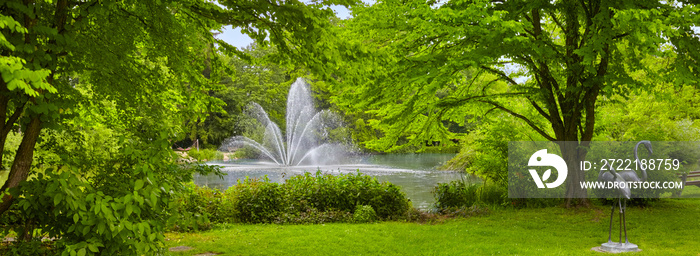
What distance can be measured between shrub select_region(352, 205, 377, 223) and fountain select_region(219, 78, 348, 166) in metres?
19.3

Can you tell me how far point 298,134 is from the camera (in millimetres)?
36688

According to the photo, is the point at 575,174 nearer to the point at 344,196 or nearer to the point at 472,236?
the point at 472,236

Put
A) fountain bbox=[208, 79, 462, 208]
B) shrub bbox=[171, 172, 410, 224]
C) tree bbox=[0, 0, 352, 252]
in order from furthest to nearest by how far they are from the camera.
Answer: fountain bbox=[208, 79, 462, 208] < shrub bbox=[171, 172, 410, 224] < tree bbox=[0, 0, 352, 252]

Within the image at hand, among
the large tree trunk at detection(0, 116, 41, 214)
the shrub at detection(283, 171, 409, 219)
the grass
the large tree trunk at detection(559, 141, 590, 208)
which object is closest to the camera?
the large tree trunk at detection(0, 116, 41, 214)

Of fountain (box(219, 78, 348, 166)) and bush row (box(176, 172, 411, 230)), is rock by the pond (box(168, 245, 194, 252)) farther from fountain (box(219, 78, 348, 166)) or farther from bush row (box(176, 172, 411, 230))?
fountain (box(219, 78, 348, 166))

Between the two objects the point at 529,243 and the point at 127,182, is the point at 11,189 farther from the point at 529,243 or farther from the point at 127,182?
the point at 529,243

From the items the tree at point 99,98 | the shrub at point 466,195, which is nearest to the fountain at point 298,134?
the shrub at point 466,195

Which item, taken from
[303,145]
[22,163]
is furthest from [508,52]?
[303,145]

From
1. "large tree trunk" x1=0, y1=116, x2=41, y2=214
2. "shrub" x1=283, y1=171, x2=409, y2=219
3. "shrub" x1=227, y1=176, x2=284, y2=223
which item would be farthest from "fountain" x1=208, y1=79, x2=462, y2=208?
"large tree trunk" x1=0, y1=116, x2=41, y2=214

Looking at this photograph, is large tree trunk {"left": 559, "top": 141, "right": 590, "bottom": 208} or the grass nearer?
the grass

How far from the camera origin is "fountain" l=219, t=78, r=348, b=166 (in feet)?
102

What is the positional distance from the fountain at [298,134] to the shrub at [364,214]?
1927 centimetres

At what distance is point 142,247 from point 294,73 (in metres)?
35.2

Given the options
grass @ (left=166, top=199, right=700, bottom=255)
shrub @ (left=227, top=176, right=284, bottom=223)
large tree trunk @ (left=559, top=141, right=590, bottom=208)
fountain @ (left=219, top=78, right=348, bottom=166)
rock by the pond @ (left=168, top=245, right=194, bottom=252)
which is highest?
fountain @ (left=219, top=78, right=348, bottom=166)
